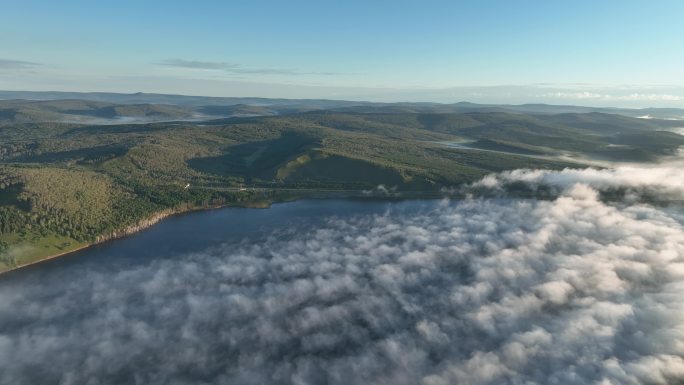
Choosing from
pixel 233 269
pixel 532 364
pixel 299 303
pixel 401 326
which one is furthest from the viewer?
pixel 233 269

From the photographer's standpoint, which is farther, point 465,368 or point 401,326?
point 401,326

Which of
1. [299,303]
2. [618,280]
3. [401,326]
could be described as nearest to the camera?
[401,326]

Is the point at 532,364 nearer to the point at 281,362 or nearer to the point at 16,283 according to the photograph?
the point at 281,362

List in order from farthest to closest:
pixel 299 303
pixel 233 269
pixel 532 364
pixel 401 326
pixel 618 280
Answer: pixel 233 269 → pixel 618 280 → pixel 299 303 → pixel 401 326 → pixel 532 364

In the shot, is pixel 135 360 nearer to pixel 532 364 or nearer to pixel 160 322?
pixel 160 322

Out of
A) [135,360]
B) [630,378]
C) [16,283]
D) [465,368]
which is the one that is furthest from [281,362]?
[16,283]

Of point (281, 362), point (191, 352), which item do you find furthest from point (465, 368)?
point (191, 352)

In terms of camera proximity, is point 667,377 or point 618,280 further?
point 618,280

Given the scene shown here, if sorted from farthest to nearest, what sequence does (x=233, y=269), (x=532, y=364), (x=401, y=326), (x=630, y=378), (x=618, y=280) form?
(x=233, y=269) < (x=618, y=280) < (x=401, y=326) < (x=532, y=364) < (x=630, y=378)
